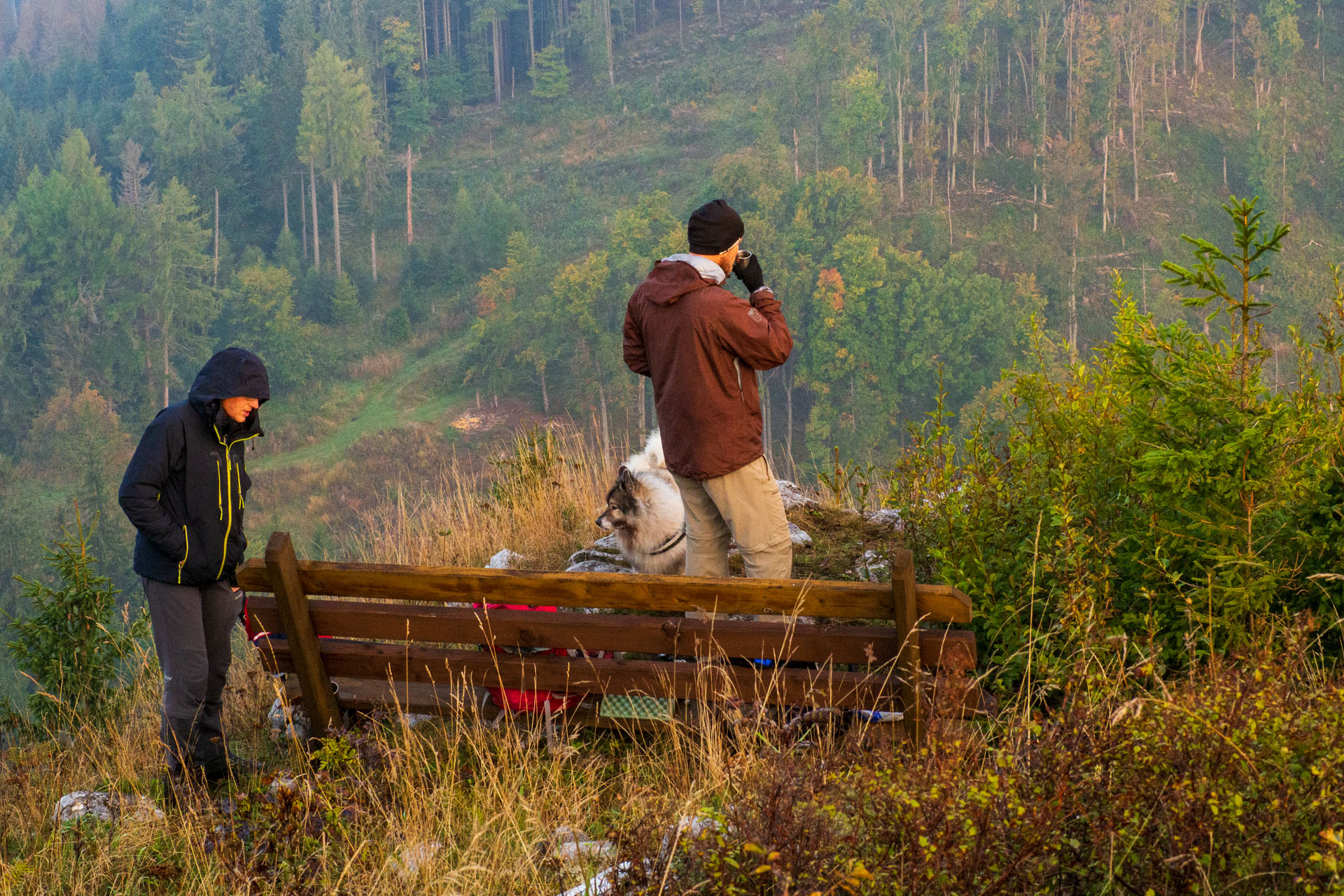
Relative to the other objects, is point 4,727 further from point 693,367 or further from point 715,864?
point 715,864

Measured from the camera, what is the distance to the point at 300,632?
3354 millimetres

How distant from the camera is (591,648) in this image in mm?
3225

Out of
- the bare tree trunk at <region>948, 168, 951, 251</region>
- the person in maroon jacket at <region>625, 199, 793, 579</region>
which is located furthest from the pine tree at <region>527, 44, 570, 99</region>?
the person in maroon jacket at <region>625, 199, 793, 579</region>

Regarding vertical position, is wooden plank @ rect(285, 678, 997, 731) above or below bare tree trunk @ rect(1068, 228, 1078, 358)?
above

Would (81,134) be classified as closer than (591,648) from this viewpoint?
No

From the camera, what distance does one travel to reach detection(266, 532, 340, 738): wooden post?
10.5 ft

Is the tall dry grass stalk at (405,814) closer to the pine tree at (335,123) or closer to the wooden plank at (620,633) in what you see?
the wooden plank at (620,633)

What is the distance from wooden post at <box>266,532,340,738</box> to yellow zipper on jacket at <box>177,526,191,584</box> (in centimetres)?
44

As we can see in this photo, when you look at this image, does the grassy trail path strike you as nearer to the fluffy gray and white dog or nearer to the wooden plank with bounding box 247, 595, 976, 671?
the fluffy gray and white dog

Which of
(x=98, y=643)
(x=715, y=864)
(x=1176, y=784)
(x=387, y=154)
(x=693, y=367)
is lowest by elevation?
(x=98, y=643)

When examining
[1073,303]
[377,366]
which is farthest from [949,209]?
[377,366]

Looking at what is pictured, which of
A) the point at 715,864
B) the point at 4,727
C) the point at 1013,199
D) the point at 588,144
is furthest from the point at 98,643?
the point at 588,144

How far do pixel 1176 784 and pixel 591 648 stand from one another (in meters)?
1.66

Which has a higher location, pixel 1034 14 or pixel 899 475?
pixel 1034 14
